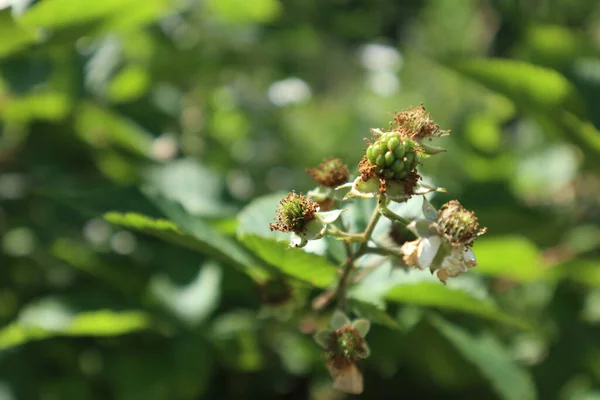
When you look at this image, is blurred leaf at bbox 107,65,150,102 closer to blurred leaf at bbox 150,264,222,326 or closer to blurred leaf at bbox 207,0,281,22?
blurred leaf at bbox 207,0,281,22

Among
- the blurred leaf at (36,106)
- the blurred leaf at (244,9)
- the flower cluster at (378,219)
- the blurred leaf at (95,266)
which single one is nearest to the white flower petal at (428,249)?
the flower cluster at (378,219)

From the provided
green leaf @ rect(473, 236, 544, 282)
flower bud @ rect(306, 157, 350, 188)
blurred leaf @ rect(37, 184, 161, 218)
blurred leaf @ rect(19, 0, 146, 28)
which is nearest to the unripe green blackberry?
→ flower bud @ rect(306, 157, 350, 188)

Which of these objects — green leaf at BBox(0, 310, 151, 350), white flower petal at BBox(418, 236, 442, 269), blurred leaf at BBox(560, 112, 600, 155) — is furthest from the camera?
blurred leaf at BBox(560, 112, 600, 155)

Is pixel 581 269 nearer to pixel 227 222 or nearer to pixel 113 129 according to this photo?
pixel 227 222

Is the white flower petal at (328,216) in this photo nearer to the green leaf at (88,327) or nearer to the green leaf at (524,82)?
the green leaf at (88,327)

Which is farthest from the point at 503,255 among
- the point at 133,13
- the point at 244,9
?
the point at 244,9

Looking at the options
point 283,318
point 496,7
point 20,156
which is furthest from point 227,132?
point 496,7

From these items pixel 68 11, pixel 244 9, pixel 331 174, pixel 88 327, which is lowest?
pixel 88 327
